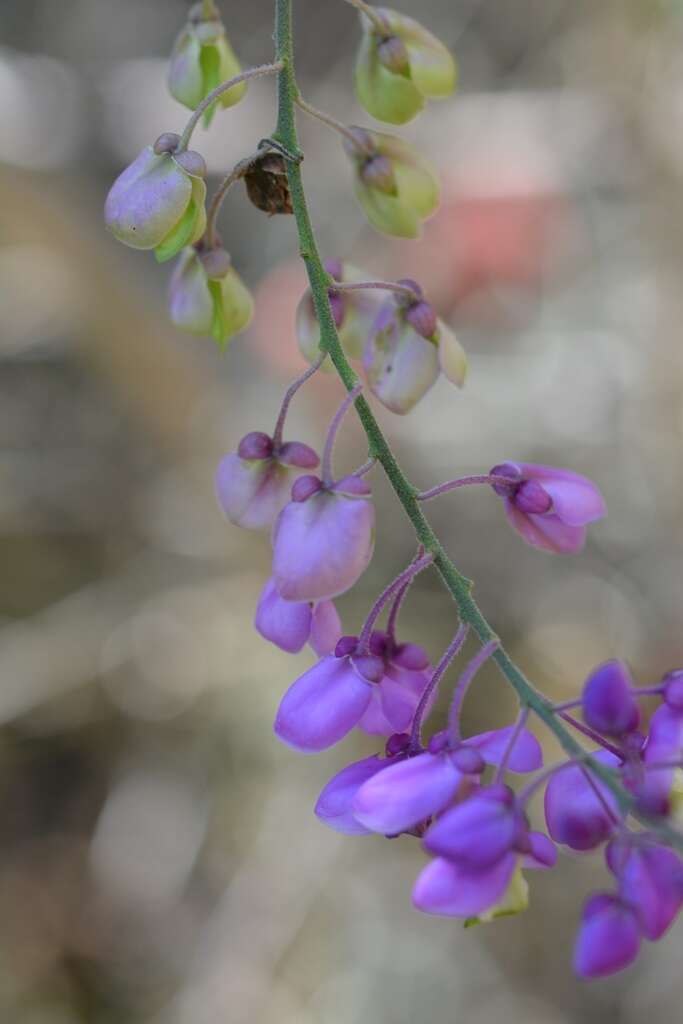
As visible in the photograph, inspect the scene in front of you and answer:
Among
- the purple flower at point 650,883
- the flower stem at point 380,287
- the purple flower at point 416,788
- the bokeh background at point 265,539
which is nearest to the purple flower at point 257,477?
the flower stem at point 380,287

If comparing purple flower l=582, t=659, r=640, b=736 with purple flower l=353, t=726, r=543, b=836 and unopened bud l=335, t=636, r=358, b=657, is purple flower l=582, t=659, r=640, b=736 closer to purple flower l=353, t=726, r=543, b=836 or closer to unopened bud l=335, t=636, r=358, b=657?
purple flower l=353, t=726, r=543, b=836

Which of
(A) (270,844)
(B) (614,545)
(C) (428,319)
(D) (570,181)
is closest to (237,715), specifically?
(A) (270,844)

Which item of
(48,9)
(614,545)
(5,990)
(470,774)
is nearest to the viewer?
(470,774)

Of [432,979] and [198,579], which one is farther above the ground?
[198,579]

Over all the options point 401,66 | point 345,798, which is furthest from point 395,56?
point 345,798

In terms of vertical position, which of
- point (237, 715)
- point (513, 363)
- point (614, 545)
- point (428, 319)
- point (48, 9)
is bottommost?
point (237, 715)

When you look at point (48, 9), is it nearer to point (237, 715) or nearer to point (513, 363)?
point (513, 363)

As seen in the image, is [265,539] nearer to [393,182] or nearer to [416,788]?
[393,182]
